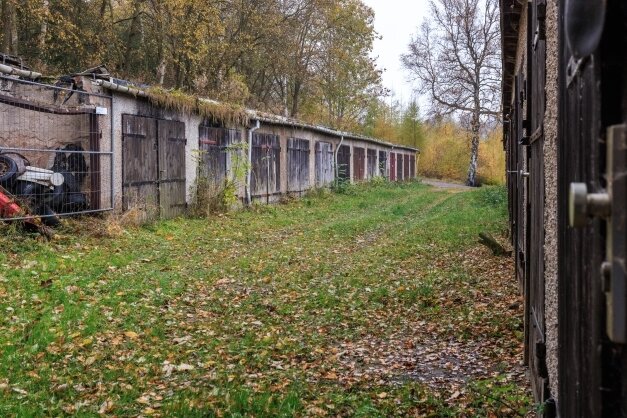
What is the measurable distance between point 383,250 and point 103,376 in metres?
7.50

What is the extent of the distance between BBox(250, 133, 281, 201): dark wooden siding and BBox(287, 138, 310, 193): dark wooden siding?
107 centimetres

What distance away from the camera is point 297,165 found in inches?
898

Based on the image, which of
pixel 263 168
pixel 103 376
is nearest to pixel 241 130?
pixel 263 168

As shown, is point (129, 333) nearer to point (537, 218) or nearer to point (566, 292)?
point (537, 218)

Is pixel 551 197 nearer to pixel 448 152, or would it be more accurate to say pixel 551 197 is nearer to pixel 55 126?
pixel 55 126

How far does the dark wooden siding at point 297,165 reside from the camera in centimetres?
2203

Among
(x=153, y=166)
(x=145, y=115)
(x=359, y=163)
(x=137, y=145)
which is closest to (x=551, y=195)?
(x=137, y=145)

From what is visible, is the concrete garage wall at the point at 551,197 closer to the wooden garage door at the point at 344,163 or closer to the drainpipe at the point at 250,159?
the drainpipe at the point at 250,159

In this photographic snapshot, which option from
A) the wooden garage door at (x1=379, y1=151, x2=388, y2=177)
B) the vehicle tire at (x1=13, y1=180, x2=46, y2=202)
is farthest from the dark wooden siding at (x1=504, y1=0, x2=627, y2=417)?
the wooden garage door at (x1=379, y1=151, x2=388, y2=177)

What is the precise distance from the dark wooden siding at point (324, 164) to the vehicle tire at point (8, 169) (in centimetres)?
1592

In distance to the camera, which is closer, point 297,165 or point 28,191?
point 28,191

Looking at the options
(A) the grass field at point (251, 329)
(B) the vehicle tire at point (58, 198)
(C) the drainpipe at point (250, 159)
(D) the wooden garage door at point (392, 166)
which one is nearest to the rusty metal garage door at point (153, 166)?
(A) the grass field at point (251, 329)

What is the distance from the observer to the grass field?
4.68 metres

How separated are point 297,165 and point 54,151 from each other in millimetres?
13142
